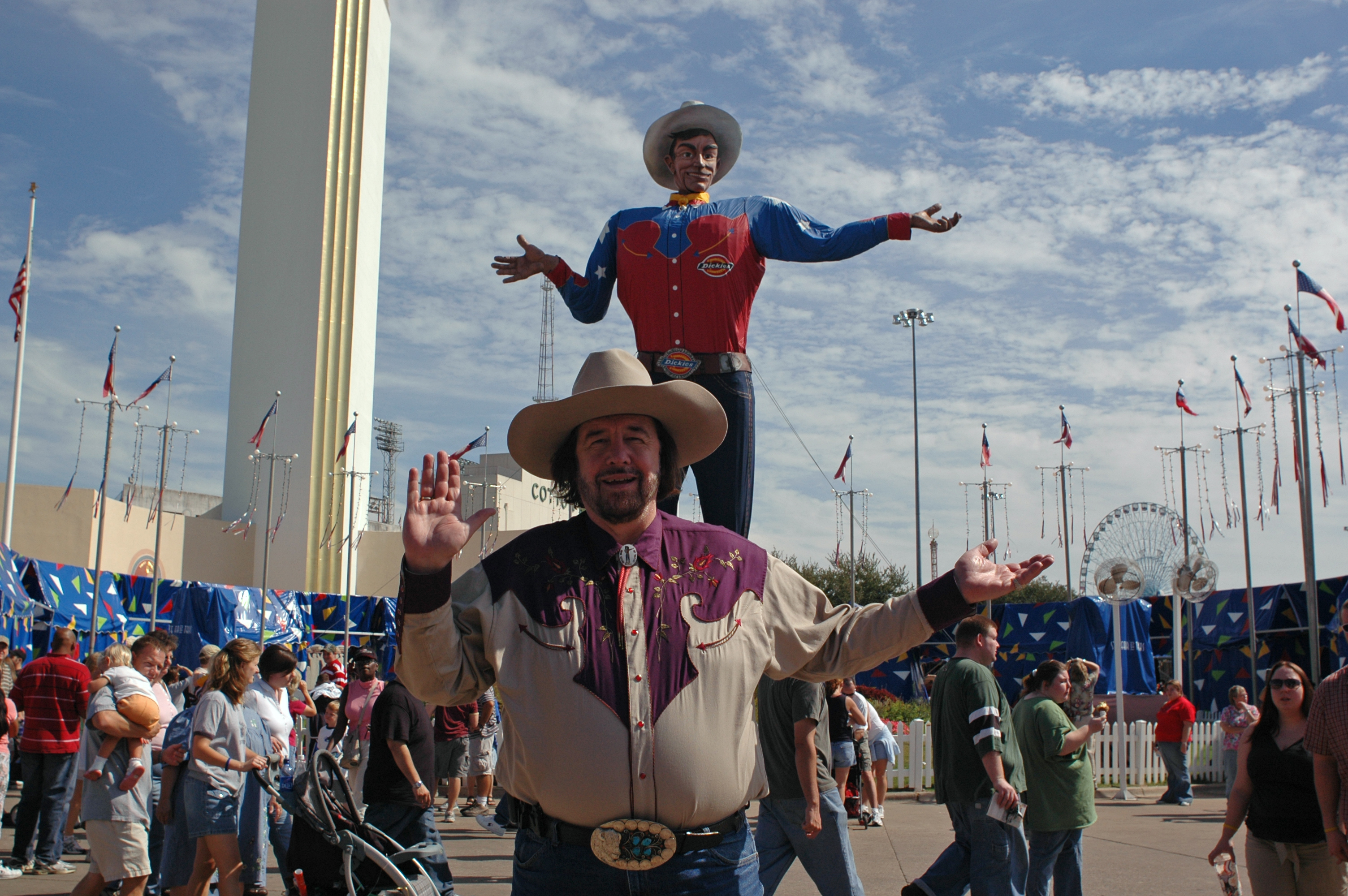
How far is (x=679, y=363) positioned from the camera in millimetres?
4184

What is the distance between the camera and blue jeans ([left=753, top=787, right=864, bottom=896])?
18.0 feet

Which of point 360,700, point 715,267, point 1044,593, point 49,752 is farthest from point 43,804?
point 1044,593

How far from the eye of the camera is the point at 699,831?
266cm

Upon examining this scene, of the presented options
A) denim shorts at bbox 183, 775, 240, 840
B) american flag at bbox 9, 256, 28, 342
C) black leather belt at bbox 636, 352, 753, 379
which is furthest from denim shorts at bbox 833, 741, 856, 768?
american flag at bbox 9, 256, 28, 342

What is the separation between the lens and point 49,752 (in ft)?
29.3

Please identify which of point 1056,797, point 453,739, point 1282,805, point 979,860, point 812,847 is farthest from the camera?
point 453,739

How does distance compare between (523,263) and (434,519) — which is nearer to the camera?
(434,519)

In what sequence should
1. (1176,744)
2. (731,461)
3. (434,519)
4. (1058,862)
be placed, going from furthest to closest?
(1176,744)
(1058,862)
(731,461)
(434,519)

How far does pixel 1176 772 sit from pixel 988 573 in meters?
14.4

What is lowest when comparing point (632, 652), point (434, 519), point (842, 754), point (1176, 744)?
point (1176, 744)

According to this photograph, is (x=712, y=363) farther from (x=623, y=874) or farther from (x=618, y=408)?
(x=623, y=874)

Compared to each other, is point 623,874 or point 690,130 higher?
point 690,130

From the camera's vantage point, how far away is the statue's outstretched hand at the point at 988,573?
2.77 meters

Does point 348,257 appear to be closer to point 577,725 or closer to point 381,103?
point 381,103
